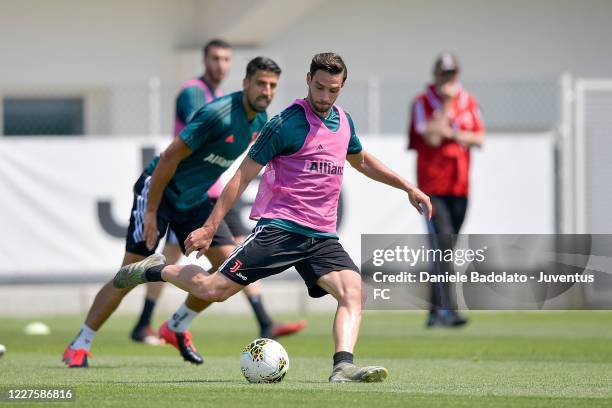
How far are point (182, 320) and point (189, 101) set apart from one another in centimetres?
234

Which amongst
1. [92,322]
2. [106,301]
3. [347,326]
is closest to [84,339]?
[92,322]

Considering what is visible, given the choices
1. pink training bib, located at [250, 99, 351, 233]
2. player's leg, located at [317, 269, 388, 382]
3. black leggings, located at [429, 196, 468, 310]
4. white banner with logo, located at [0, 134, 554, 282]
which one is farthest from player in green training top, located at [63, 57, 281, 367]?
white banner with logo, located at [0, 134, 554, 282]

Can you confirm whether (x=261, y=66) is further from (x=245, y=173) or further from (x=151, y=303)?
(x=151, y=303)

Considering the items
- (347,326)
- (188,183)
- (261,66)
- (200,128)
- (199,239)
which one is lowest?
(347,326)

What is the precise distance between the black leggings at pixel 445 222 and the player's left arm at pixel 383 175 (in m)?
4.29

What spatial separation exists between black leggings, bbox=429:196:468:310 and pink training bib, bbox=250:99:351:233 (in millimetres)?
4857

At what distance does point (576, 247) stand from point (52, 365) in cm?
678

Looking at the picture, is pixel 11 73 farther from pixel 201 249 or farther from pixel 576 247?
pixel 201 249

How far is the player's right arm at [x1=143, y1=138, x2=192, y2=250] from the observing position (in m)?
9.30

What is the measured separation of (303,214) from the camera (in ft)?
27.3

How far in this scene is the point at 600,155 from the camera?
1753 cm

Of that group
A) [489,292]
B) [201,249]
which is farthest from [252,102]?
[489,292]

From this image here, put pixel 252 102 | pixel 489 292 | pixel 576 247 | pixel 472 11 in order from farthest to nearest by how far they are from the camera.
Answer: pixel 472 11, pixel 576 247, pixel 489 292, pixel 252 102

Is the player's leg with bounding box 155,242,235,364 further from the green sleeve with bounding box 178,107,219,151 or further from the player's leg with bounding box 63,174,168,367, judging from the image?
the green sleeve with bounding box 178,107,219,151
